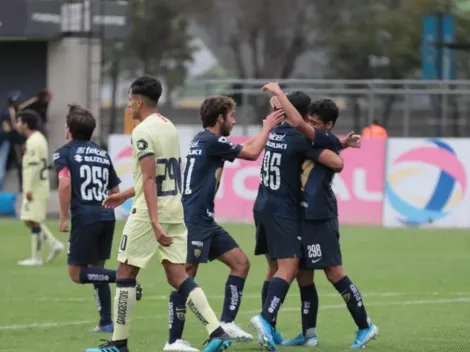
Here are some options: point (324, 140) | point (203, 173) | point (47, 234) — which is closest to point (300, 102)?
point (324, 140)

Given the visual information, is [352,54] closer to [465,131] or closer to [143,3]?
[143,3]

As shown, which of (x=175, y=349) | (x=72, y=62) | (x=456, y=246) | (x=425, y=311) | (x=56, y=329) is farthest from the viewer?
(x=72, y=62)

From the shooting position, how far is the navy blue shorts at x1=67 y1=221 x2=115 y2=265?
12438 millimetres

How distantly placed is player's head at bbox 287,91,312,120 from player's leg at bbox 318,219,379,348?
3.01 ft

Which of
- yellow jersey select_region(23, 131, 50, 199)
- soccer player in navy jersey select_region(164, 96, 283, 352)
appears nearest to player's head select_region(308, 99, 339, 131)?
soccer player in navy jersey select_region(164, 96, 283, 352)

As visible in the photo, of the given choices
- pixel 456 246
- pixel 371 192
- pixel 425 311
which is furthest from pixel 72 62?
pixel 425 311

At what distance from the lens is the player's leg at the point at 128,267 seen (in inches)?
408

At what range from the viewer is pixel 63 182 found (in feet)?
41.4

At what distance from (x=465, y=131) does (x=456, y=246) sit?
31.7 ft

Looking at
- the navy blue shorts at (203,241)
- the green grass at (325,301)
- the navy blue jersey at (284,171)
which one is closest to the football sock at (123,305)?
the green grass at (325,301)

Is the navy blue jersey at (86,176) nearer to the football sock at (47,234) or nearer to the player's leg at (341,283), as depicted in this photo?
the player's leg at (341,283)

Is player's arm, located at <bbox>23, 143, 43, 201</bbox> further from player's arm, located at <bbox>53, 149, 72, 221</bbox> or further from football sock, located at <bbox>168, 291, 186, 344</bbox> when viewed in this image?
football sock, located at <bbox>168, 291, 186, 344</bbox>

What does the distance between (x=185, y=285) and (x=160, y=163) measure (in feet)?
3.11

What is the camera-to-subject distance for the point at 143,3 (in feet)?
165
